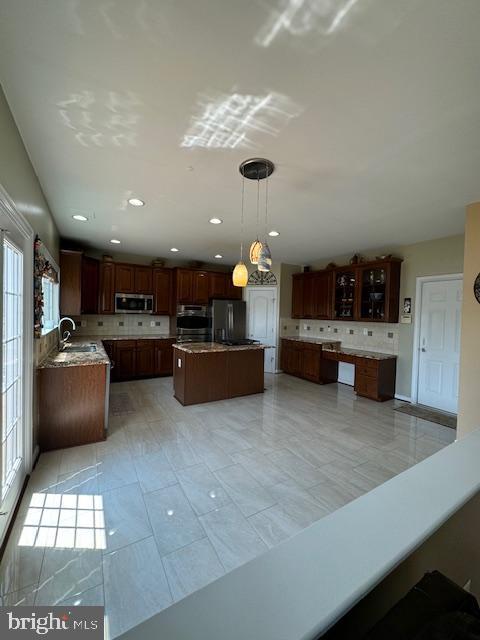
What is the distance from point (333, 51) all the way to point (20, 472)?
3335 mm

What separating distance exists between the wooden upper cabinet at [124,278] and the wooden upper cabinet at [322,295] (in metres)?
3.87

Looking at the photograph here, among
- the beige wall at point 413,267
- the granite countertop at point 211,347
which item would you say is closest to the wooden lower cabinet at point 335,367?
the beige wall at point 413,267

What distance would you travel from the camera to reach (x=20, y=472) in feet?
6.82

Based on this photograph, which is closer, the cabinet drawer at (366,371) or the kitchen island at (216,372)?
the kitchen island at (216,372)

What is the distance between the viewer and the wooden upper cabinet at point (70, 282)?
422 cm

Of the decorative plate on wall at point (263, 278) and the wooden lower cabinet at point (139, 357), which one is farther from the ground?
the decorative plate on wall at point (263, 278)

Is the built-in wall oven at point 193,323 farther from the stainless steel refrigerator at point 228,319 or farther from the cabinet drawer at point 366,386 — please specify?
the cabinet drawer at point 366,386

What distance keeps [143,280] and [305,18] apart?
5.11 metres

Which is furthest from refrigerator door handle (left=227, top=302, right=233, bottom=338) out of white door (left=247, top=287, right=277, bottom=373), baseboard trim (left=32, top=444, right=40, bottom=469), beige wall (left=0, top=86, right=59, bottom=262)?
baseboard trim (left=32, top=444, right=40, bottom=469)

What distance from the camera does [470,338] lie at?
2691 millimetres

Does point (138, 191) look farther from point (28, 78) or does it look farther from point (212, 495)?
point (212, 495)

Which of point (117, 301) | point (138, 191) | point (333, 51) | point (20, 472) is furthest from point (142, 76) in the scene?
point (117, 301)

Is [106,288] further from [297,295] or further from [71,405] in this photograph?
[297,295]

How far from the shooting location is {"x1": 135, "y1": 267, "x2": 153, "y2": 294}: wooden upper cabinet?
18.2ft
